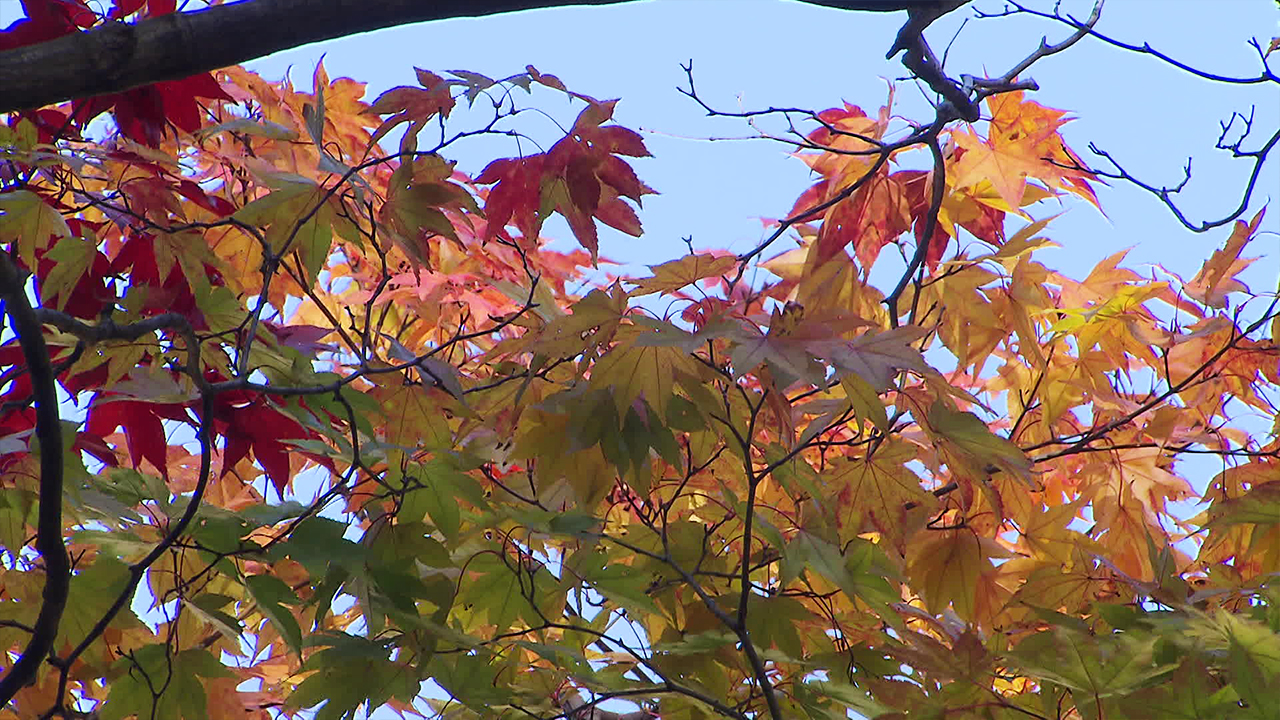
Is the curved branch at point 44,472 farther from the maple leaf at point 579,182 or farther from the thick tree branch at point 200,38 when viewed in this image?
the maple leaf at point 579,182

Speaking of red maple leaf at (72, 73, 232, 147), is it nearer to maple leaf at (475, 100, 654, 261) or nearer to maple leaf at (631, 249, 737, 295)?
maple leaf at (475, 100, 654, 261)

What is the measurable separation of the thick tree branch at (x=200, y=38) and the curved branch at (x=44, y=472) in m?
0.20

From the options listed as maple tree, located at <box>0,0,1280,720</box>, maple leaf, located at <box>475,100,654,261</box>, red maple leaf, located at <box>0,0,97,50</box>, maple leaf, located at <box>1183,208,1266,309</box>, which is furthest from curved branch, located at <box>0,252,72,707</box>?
maple leaf, located at <box>1183,208,1266,309</box>

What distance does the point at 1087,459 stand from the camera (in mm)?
1938

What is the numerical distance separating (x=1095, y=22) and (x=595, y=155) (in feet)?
2.78

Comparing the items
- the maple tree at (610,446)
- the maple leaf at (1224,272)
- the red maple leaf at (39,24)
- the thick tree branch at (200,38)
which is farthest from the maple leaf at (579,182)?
the maple leaf at (1224,272)

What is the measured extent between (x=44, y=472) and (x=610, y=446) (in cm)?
62

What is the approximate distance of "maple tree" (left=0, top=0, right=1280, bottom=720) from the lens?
1.26 m

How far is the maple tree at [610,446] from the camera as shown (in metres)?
1.26

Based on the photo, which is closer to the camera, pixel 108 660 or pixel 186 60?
pixel 186 60

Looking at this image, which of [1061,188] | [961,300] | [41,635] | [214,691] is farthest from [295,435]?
[1061,188]

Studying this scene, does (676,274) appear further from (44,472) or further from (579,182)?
(44,472)

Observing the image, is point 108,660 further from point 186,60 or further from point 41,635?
point 186,60

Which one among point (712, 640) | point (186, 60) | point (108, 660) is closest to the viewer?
point (186, 60)
